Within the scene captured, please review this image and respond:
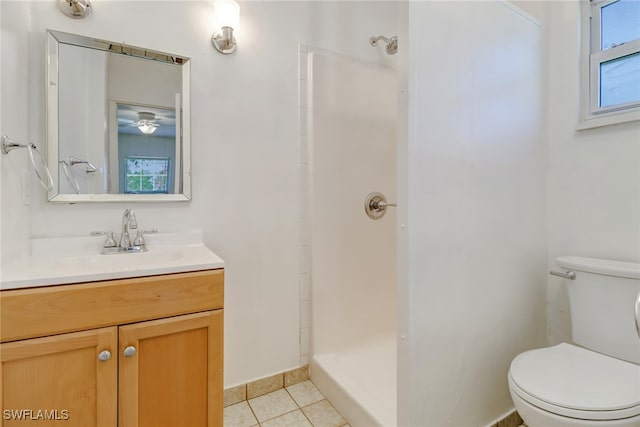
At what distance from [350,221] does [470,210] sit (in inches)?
30.4

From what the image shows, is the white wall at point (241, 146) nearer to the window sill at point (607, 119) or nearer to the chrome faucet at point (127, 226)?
the chrome faucet at point (127, 226)

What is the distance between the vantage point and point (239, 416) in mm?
1523

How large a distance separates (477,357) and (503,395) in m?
0.30

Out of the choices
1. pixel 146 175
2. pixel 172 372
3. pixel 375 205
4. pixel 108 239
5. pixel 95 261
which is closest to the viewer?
pixel 172 372

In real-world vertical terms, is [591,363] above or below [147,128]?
below

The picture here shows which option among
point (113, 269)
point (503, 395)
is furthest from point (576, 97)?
point (113, 269)

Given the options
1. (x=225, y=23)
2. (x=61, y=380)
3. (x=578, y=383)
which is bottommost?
(x=578, y=383)

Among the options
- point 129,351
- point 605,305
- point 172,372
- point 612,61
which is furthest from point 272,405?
point 612,61

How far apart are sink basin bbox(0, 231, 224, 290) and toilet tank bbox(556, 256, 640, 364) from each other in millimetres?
1516

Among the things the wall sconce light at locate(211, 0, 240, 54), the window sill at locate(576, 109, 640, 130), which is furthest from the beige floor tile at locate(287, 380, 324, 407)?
the window sill at locate(576, 109, 640, 130)

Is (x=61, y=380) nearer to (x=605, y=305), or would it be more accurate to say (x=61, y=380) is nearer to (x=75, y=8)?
(x=75, y=8)

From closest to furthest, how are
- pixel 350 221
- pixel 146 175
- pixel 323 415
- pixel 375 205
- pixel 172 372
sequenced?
1. pixel 172 372
2. pixel 146 175
3. pixel 323 415
4. pixel 375 205
5. pixel 350 221

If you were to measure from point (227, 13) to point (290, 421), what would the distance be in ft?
6.26

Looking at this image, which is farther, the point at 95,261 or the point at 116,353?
the point at 95,261
